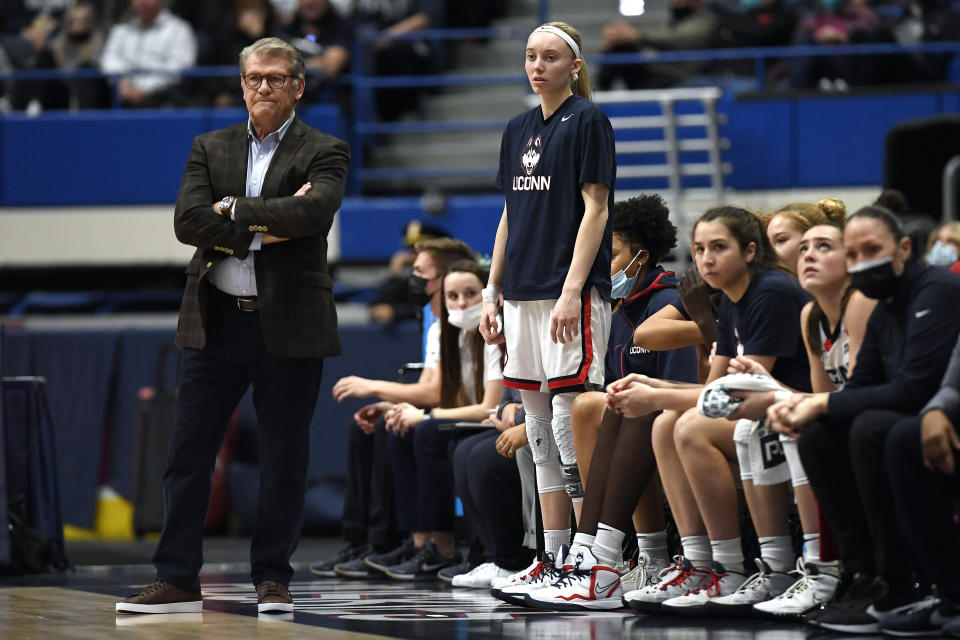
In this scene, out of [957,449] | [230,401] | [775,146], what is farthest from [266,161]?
[775,146]

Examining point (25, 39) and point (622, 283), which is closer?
point (622, 283)

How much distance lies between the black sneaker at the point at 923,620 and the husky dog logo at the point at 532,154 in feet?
6.29

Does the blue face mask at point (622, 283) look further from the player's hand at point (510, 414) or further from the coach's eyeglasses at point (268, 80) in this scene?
the coach's eyeglasses at point (268, 80)

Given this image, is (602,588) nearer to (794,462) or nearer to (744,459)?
(744,459)

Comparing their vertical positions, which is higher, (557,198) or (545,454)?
(557,198)

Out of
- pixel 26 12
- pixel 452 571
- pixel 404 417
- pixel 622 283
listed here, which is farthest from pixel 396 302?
pixel 26 12

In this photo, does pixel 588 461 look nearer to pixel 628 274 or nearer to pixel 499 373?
pixel 628 274

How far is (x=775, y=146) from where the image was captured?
10914 mm

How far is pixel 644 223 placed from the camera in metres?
5.26

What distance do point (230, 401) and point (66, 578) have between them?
2.30 meters

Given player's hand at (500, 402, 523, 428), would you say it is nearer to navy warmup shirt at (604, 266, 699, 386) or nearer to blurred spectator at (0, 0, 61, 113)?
navy warmup shirt at (604, 266, 699, 386)

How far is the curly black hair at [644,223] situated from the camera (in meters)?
5.25

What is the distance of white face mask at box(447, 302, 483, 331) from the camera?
6.31m

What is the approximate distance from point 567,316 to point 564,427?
0.48m
